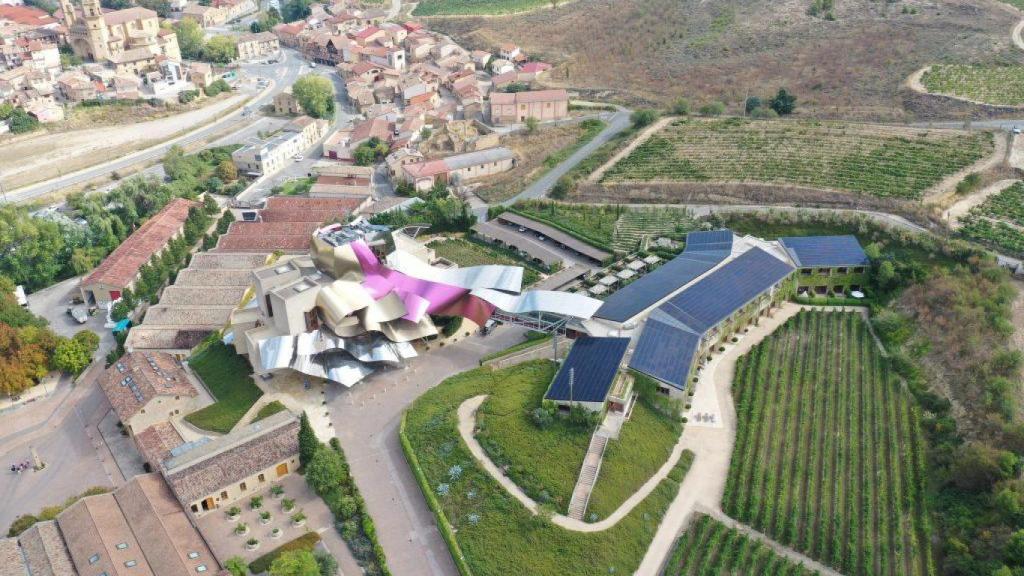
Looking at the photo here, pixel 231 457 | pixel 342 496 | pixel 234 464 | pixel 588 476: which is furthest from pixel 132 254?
pixel 588 476

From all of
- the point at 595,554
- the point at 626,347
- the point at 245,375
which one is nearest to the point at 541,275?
the point at 626,347

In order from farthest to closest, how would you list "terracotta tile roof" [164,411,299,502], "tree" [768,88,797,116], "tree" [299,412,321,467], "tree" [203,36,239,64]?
"tree" [203,36,239,64] → "tree" [768,88,797,116] → "tree" [299,412,321,467] → "terracotta tile roof" [164,411,299,502]

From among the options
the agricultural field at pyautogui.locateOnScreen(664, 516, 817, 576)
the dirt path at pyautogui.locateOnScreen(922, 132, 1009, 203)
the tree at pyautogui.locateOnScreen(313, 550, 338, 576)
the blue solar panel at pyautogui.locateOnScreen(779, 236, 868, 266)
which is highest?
the dirt path at pyautogui.locateOnScreen(922, 132, 1009, 203)

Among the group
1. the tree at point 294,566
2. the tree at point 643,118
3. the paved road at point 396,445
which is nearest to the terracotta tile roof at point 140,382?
the paved road at point 396,445

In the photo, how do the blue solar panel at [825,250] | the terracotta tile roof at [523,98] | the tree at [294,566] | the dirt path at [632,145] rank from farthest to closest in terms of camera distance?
1. the terracotta tile roof at [523,98]
2. the dirt path at [632,145]
3. the blue solar panel at [825,250]
4. the tree at [294,566]

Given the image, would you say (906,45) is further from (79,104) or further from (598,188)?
(79,104)

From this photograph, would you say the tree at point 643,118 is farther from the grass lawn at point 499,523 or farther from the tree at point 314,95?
the grass lawn at point 499,523

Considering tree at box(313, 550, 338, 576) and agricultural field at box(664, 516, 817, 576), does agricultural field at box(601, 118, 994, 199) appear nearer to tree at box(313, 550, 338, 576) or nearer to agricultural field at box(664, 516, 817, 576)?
agricultural field at box(664, 516, 817, 576)

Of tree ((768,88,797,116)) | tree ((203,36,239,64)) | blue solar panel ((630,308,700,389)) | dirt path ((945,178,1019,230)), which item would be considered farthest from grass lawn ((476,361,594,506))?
tree ((203,36,239,64))
